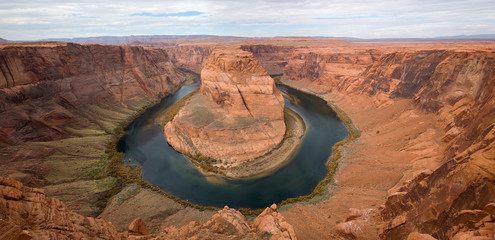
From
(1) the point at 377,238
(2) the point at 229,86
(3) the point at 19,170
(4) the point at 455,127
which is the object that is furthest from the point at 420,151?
(3) the point at 19,170

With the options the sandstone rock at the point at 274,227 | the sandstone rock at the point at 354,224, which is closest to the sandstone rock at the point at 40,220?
the sandstone rock at the point at 274,227

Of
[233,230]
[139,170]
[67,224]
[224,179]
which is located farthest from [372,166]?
[139,170]

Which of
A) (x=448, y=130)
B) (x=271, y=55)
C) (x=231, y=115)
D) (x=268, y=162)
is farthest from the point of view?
(x=271, y=55)

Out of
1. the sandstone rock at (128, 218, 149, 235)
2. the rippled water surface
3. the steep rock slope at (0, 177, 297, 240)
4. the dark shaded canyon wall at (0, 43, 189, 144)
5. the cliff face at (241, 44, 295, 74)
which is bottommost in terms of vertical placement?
the rippled water surface

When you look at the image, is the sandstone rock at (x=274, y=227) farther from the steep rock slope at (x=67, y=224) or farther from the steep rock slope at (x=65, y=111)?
the steep rock slope at (x=65, y=111)

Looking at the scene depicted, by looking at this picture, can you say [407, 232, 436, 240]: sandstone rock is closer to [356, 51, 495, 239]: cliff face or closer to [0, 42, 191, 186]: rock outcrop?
[356, 51, 495, 239]: cliff face

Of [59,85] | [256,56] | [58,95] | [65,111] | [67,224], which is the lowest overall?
[67,224]

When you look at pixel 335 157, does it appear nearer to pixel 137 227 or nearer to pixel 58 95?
pixel 137 227

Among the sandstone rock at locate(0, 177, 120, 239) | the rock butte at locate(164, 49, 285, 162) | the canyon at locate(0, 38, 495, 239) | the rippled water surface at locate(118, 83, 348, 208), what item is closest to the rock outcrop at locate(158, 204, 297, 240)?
the canyon at locate(0, 38, 495, 239)
